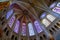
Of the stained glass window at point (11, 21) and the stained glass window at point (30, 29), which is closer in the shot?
the stained glass window at point (11, 21)

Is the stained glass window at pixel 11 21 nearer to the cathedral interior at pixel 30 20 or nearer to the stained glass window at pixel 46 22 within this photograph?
the cathedral interior at pixel 30 20

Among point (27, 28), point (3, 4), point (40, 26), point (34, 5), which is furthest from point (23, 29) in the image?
point (3, 4)

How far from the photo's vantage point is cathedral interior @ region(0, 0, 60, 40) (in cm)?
1225

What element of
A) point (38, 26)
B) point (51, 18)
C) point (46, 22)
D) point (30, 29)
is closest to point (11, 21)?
point (30, 29)

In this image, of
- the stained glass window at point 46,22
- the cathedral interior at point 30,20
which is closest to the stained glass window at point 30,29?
the cathedral interior at point 30,20

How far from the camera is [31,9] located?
12781 millimetres

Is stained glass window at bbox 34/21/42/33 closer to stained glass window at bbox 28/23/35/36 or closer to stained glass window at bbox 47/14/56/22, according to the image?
stained glass window at bbox 28/23/35/36

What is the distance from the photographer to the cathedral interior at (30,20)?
1225 cm

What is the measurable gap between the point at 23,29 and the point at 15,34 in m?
1.04

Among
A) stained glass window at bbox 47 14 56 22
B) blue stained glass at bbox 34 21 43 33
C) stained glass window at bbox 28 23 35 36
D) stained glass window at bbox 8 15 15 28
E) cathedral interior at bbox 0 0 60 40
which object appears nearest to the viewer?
cathedral interior at bbox 0 0 60 40

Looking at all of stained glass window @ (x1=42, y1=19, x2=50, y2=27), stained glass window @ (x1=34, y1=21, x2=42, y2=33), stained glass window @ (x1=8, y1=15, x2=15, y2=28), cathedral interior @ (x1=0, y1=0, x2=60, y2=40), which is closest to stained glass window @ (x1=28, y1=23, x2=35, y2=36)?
cathedral interior @ (x1=0, y1=0, x2=60, y2=40)

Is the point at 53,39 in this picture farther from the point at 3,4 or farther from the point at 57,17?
the point at 3,4

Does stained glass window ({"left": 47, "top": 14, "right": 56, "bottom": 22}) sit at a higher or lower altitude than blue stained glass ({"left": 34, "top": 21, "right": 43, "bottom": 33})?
higher

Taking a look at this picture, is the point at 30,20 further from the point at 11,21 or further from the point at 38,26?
the point at 11,21
